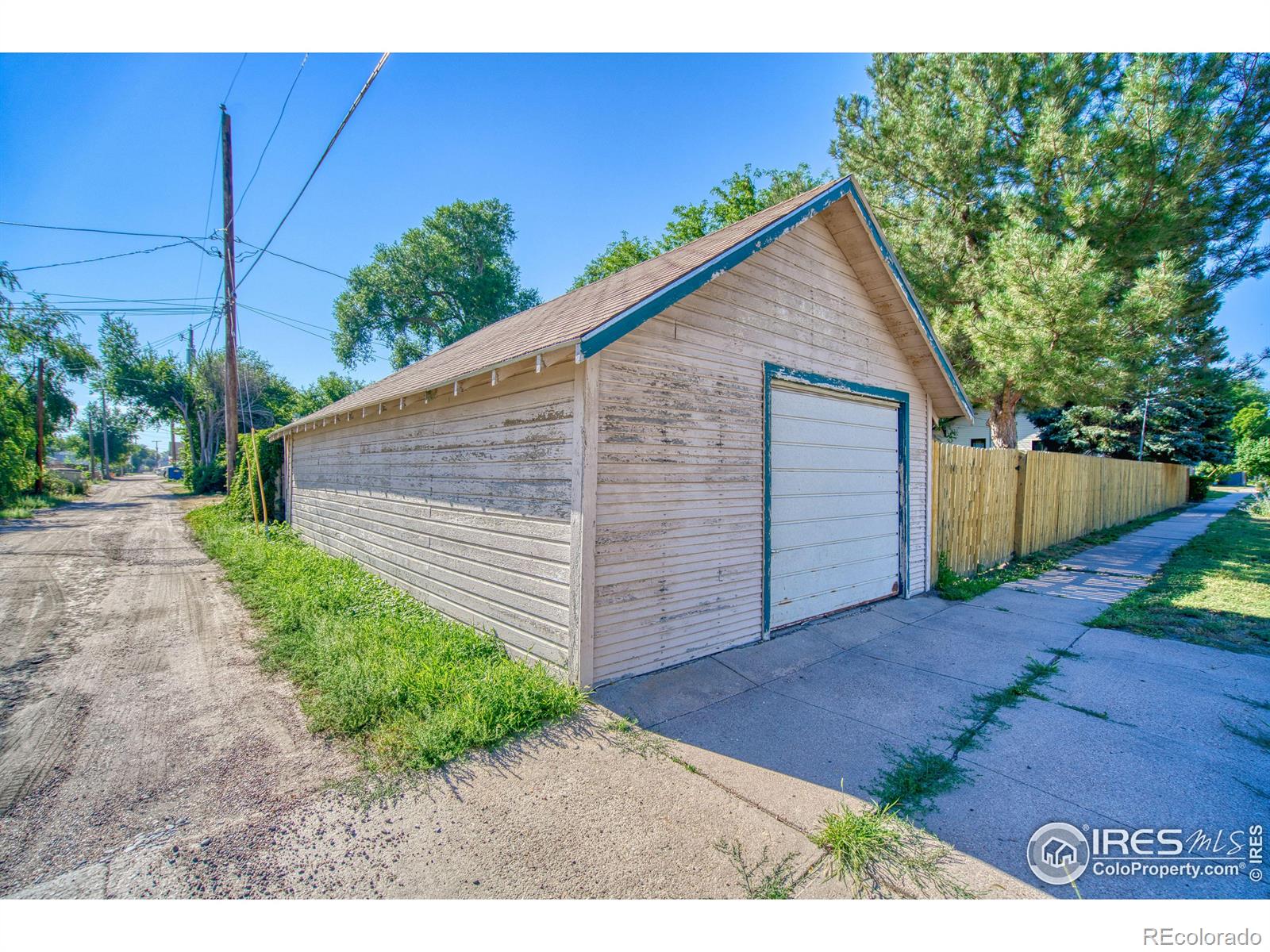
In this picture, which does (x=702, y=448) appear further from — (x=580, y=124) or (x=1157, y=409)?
(x=1157, y=409)

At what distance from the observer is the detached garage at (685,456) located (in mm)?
4039

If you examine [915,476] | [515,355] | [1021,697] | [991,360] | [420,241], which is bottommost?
[1021,697]

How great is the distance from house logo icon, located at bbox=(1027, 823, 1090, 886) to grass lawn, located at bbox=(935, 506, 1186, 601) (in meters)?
5.14

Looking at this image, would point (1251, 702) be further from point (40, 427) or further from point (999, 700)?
point (40, 427)

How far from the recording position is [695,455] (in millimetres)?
4617

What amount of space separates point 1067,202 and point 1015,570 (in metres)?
7.39

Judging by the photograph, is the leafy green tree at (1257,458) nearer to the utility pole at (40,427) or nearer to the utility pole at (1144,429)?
the utility pole at (1144,429)

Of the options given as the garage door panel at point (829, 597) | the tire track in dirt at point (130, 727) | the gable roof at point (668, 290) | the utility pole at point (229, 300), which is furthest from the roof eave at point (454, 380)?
the utility pole at point (229, 300)

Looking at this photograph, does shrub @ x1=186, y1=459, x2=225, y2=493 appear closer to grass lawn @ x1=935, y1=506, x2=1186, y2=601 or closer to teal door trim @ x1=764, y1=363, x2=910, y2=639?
teal door trim @ x1=764, y1=363, x2=910, y2=639

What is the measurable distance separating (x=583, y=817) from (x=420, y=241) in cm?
3216

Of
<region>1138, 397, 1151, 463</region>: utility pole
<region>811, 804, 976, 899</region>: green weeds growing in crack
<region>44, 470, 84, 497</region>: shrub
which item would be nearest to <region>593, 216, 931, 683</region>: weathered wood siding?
<region>811, 804, 976, 899</region>: green weeds growing in crack

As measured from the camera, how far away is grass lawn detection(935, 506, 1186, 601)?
7.50m
